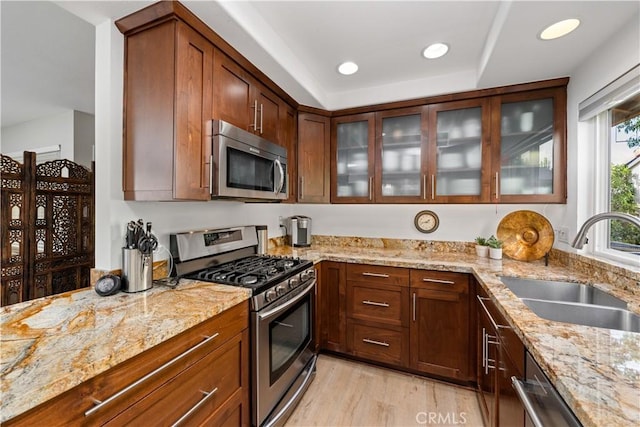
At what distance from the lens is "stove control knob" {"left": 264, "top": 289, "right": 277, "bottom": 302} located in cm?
146

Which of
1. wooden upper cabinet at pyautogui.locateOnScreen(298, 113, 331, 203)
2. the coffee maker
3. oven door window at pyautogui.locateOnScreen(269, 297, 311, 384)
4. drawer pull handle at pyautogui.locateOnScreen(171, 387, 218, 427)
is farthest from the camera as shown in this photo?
the coffee maker

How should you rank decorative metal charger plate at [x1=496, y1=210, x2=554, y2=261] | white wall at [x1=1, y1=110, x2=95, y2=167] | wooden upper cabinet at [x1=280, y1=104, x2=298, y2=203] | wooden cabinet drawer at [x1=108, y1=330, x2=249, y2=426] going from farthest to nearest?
white wall at [x1=1, y1=110, x2=95, y2=167]
wooden upper cabinet at [x1=280, y1=104, x2=298, y2=203]
decorative metal charger plate at [x1=496, y1=210, x2=554, y2=261]
wooden cabinet drawer at [x1=108, y1=330, x2=249, y2=426]

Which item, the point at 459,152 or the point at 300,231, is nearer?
the point at 459,152

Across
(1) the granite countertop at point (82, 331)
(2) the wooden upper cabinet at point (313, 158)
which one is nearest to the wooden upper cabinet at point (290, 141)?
(2) the wooden upper cabinet at point (313, 158)

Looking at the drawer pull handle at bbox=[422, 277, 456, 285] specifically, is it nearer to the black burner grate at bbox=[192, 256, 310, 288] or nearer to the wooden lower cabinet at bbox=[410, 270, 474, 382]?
the wooden lower cabinet at bbox=[410, 270, 474, 382]

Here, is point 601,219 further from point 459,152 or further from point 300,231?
point 300,231

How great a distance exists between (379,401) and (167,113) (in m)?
2.23

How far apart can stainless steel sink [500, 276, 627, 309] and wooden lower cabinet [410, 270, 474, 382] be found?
0.33 m

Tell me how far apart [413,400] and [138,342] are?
6.05ft

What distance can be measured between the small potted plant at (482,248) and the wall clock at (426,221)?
0.40 meters

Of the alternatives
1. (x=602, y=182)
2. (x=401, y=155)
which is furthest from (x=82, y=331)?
(x=602, y=182)

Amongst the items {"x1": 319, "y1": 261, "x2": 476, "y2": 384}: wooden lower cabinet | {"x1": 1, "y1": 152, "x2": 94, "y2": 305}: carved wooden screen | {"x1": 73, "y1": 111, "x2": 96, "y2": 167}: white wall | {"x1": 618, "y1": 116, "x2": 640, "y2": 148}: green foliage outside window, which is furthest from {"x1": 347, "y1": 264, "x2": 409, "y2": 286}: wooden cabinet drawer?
{"x1": 73, "y1": 111, "x2": 96, "y2": 167}: white wall

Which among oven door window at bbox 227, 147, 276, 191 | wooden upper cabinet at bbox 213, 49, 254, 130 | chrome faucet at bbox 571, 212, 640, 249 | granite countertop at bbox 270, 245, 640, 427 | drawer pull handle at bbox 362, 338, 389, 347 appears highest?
wooden upper cabinet at bbox 213, 49, 254, 130

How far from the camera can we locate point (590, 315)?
1250mm
